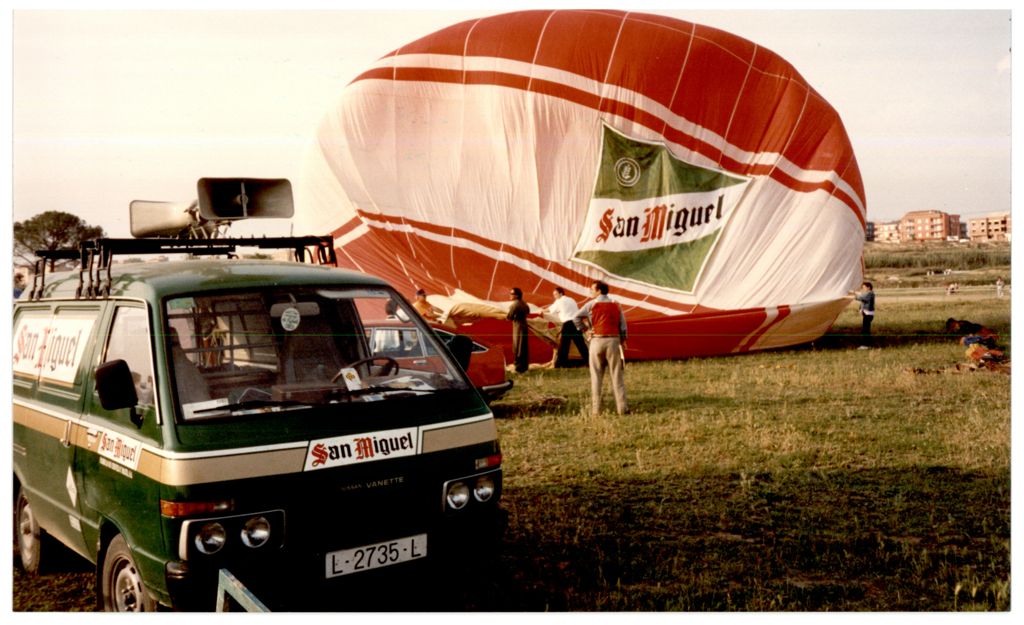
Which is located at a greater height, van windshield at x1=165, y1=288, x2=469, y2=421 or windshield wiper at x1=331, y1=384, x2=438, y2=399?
van windshield at x1=165, y1=288, x2=469, y2=421

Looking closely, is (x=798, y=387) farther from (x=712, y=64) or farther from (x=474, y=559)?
(x=474, y=559)

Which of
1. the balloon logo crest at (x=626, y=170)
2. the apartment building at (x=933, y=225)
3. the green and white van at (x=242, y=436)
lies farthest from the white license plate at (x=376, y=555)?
the balloon logo crest at (x=626, y=170)

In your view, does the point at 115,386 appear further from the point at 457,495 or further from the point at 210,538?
the point at 457,495

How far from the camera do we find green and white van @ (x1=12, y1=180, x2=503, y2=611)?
410 cm

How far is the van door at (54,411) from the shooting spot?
16.5ft

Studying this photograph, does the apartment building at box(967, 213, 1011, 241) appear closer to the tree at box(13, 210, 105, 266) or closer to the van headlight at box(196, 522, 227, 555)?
the van headlight at box(196, 522, 227, 555)

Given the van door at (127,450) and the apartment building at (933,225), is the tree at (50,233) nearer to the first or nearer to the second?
the van door at (127,450)

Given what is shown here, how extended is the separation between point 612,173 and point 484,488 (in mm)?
12552

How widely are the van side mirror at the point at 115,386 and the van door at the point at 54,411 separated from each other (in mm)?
730

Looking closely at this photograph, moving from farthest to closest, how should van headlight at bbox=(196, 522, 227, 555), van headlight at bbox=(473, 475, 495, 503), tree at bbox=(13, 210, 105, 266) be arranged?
tree at bbox=(13, 210, 105, 266) < van headlight at bbox=(473, 475, 495, 503) < van headlight at bbox=(196, 522, 227, 555)

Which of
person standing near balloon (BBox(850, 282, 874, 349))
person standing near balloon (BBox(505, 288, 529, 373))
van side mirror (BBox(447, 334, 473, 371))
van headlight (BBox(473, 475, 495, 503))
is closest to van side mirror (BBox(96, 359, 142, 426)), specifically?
van headlight (BBox(473, 475, 495, 503))

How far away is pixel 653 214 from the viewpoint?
670 inches

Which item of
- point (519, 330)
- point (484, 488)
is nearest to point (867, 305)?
point (519, 330)

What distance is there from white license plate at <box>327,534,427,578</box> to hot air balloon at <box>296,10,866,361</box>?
39.7 ft
